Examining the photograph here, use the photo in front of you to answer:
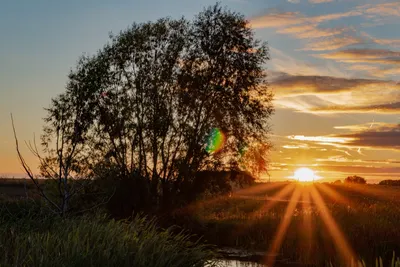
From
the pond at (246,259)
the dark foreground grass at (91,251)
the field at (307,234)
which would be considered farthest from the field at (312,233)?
the dark foreground grass at (91,251)

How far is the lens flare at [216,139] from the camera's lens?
37.1 metres

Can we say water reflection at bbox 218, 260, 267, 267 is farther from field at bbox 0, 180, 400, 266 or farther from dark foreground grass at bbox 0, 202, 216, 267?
dark foreground grass at bbox 0, 202, 216, 267

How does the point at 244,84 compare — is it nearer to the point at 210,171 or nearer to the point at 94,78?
the point at 210,171

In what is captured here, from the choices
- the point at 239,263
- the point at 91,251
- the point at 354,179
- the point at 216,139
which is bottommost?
the point at 239,263

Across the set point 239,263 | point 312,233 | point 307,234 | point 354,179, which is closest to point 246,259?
point 239,263

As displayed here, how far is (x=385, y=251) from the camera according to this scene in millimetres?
23516

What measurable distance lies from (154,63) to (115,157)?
6.73 m

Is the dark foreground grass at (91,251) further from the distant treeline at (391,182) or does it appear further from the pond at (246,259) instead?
the distant treeline at (391,182)

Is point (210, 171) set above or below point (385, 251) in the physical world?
above

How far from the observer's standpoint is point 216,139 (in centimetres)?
3725

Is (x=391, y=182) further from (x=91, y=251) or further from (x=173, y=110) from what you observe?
(x=91, y=251)

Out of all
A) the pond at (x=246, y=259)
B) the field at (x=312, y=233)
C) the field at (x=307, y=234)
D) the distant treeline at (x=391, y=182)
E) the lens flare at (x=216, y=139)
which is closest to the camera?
the pond at (x=246, y=259)

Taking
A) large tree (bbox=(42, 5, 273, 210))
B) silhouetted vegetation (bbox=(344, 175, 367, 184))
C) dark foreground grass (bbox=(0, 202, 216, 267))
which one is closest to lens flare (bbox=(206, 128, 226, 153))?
large tree (bbox=(42, 5, 273, 210))

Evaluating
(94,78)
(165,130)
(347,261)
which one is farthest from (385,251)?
(94,78)
